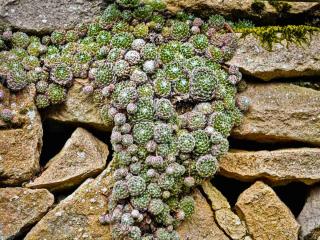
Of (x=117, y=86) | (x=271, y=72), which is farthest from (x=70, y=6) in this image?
(x=271, y=72)

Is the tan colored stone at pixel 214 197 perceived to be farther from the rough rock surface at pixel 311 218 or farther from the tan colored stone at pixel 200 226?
the rough rock surface at pixel 311 218

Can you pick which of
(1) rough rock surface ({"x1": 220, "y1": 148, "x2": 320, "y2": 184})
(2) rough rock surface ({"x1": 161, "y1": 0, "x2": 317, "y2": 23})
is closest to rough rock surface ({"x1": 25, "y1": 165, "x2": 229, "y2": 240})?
(1) rough rock surface ({"x1": 220, "y1": 148, "x2": 320, "y2": 184})

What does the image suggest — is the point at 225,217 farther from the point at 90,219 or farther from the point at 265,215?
the point at 90,219

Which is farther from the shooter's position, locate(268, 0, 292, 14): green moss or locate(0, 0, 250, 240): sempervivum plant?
locate(268, 0, 292, 14): green moss

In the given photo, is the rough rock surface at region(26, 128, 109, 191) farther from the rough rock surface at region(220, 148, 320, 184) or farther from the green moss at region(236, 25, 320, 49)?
the green moss at region(236, 25, 320, 49)

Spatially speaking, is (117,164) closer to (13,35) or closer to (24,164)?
(24,164)
